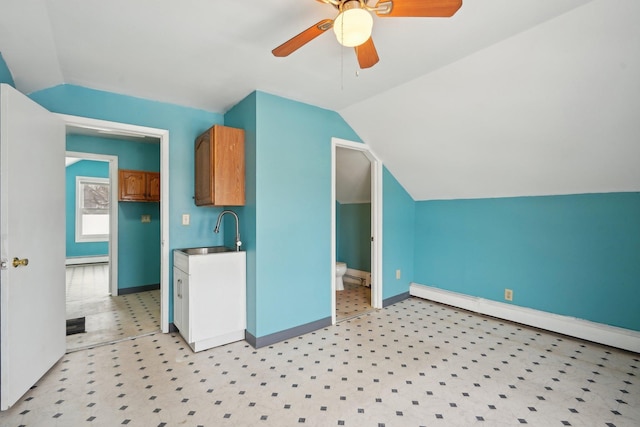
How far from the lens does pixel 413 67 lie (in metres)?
2.34

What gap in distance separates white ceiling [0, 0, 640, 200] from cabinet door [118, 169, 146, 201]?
211 centimetres

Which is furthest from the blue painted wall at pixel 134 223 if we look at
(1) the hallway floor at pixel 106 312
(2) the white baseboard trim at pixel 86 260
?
(2) the white baseboard trim at pixel 86 260

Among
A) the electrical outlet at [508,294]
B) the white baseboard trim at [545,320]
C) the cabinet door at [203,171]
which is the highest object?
the cabinet door at [203,171]

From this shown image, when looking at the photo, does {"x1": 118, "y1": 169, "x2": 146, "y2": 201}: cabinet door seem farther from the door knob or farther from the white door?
the door knob

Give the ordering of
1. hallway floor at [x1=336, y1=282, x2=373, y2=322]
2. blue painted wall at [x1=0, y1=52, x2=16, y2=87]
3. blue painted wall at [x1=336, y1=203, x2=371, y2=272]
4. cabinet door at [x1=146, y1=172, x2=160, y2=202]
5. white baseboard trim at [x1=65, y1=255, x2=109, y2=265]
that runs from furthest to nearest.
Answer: white baseboard trim at [x1=65, y1=255, x2=109, y2=265] < blue painted wall at [x1=336, y1=203, x2=371, y2=272] < cabinet door at [x1=146, y1=172, x2=160, y2=202] < hallway floor at [x1=336, y1=282, x2=373, y2=322] < blue painted wall at [x1=0, y1=52, x2=16, y2=87]

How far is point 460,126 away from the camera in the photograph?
278 cm

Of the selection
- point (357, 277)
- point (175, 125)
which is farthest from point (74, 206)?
point (357, 277)

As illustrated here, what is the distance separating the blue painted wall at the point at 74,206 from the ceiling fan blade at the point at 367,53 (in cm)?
732

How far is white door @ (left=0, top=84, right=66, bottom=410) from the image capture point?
70.3 inches

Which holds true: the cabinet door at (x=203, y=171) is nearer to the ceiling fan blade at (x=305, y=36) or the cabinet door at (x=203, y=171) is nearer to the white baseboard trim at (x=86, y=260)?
the ceiling fan blade at (x=305, y=36)

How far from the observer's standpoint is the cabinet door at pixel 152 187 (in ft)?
15.1

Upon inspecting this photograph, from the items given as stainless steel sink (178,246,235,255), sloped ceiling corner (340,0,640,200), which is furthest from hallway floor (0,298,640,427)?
sloped ceiling corner (340,0,640,200)

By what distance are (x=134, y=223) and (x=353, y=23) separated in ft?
15.4

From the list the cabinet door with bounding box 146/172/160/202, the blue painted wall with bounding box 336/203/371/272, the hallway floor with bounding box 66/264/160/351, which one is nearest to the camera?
the hallway floor with bounding box 66/264/160/351
